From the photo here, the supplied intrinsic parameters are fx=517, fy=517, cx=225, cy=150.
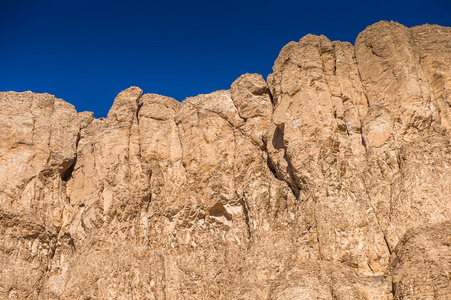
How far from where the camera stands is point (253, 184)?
1848 centimetres

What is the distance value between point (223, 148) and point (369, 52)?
6535mm

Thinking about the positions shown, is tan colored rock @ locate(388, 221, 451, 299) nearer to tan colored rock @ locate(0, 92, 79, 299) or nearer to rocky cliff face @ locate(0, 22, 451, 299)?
rocky cliff face @ locate(0, 22, 451, 299)

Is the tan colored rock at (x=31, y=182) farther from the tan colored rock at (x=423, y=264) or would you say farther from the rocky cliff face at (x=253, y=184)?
the tan colored rock at (x=423, y=264)

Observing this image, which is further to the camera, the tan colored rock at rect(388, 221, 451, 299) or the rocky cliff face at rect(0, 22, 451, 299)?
the rocky cliff face at rect(0, 22, 451, 299)

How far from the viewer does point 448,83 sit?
17.2m

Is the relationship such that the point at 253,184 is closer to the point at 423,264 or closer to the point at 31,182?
the point at 423,264

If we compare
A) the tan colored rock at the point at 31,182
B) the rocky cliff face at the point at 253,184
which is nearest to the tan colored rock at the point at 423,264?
the rocky cliff face at the point at 253,184

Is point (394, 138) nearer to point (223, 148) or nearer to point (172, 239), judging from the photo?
point (223, 148)

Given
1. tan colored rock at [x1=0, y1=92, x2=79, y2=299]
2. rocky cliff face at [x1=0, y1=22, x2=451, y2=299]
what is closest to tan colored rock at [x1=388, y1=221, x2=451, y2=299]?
rocky cliff face at [x1=0, y1=22, x2=451, y2=299]

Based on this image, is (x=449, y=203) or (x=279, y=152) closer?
(x=449, y=203)

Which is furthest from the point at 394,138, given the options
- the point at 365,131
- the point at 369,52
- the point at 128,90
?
the point at 128,90

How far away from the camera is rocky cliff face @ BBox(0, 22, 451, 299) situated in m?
14.5

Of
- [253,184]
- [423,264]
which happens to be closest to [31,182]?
[253,184]

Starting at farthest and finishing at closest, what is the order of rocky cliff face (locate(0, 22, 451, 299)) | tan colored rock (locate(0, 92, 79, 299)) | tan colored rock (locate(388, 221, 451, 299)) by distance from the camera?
tan colored rock (locate(0, 92, 79, 299)) < rocky cliff face (locate(0, 22, 451, 299)) < tan colored rock (locate(388, 221, 451, 299))
